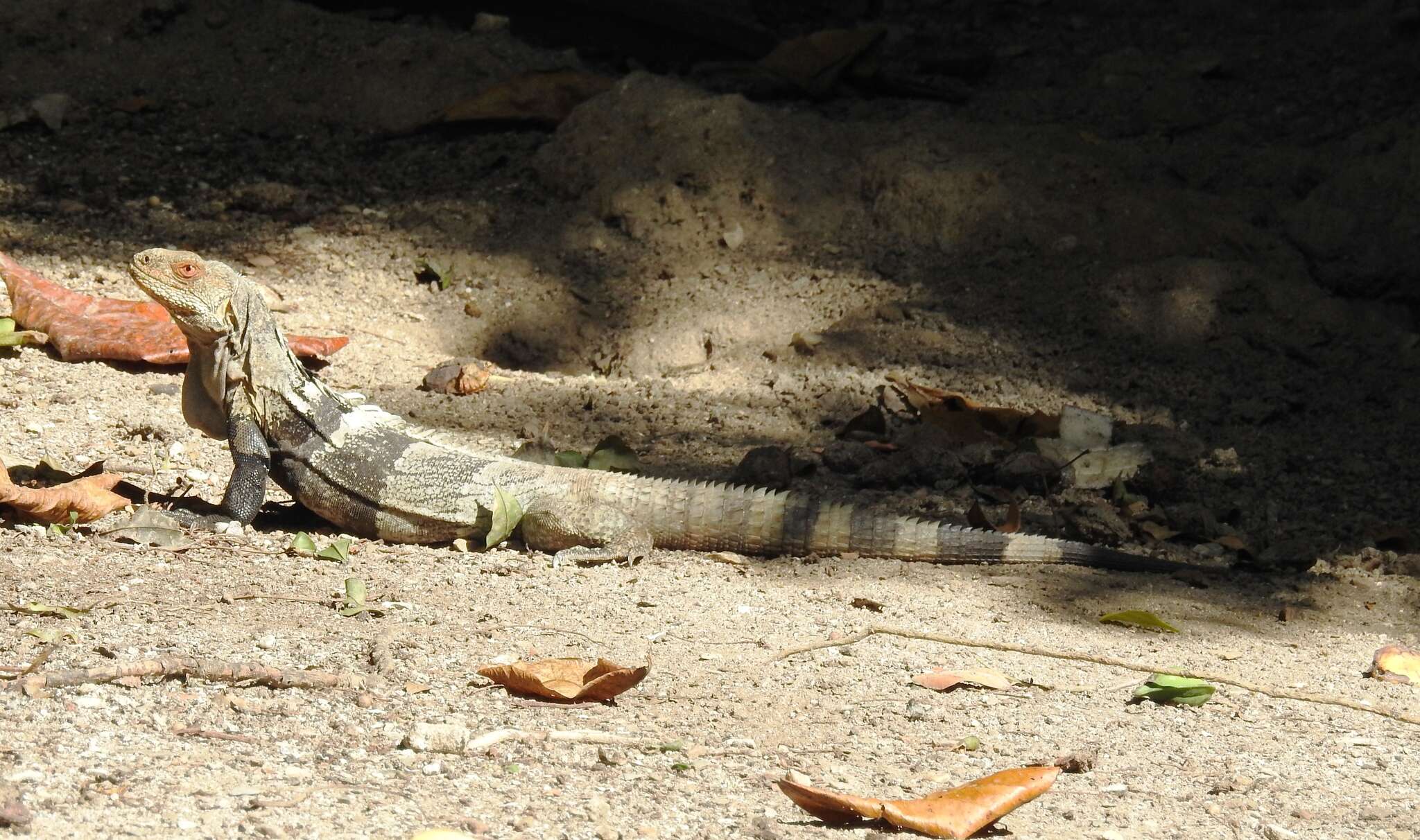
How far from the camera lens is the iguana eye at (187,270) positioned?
13.9 ft

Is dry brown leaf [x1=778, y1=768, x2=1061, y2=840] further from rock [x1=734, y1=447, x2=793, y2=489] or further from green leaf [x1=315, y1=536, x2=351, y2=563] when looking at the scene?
rock [x1=734, y1=447, x2=793, y2=489]

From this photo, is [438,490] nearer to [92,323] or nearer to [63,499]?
[63,499]

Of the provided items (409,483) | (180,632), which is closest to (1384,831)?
(180,632)

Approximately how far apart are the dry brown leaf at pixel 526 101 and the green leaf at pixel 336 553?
412cm

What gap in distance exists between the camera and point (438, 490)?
4.38 metres

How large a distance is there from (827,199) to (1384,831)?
4.99m

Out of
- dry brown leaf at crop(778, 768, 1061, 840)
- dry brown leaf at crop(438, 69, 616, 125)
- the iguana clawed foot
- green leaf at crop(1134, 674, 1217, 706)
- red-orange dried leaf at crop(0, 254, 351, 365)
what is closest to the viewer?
dry brown leaf at crop(778, 768, 1061, 840)

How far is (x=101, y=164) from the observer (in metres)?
7.34

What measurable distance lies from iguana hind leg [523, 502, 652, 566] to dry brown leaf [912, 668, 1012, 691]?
4.28 feet

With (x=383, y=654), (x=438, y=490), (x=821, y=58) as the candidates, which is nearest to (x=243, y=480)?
(x=438, y=490)

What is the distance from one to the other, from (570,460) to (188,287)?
1332mm

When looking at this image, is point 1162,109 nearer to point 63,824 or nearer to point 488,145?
point 488,145

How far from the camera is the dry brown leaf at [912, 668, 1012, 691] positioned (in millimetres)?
3293


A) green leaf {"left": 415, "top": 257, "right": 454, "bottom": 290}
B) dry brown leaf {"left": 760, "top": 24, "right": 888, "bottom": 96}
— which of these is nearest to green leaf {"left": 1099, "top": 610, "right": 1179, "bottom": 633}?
green leaf {"left": 415, "top": 257, "right": 454, "bottom": 290}
